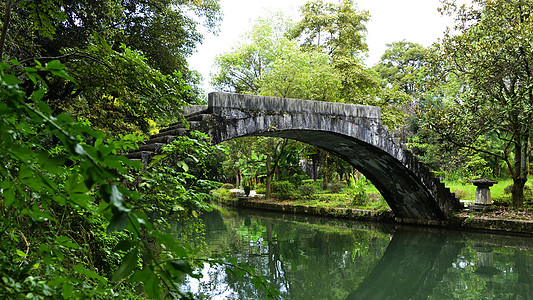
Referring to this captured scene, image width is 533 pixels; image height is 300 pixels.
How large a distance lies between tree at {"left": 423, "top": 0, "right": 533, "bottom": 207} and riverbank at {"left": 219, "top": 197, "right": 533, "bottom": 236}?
0.82 meters

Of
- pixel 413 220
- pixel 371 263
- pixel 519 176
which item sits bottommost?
pixel 371 263

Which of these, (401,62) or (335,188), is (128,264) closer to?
(335,188)

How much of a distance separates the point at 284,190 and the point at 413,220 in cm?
555

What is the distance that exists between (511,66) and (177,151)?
727cm

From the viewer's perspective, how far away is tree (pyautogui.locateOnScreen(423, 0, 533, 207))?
23.0 feet

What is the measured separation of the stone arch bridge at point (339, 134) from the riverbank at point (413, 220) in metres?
0.22

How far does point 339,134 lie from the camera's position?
7.40m

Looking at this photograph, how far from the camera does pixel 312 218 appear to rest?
11.1 m

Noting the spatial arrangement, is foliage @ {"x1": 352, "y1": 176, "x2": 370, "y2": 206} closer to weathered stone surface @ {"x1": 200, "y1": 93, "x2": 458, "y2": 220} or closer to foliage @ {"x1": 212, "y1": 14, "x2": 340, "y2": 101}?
weathered stone surface @ {"x1": 200, "y1": 93, "x2": 458, "y2": 220}

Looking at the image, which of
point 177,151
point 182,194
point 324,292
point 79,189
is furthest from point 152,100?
point 324,292

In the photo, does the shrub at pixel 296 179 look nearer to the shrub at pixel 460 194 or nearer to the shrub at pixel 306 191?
the shrub at pixel 306 191

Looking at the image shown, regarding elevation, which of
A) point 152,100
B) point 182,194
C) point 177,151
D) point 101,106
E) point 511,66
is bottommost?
point 182,194

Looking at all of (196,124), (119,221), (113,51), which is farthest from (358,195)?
(119,221)

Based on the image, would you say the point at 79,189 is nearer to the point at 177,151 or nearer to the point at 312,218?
the point at 177,151
